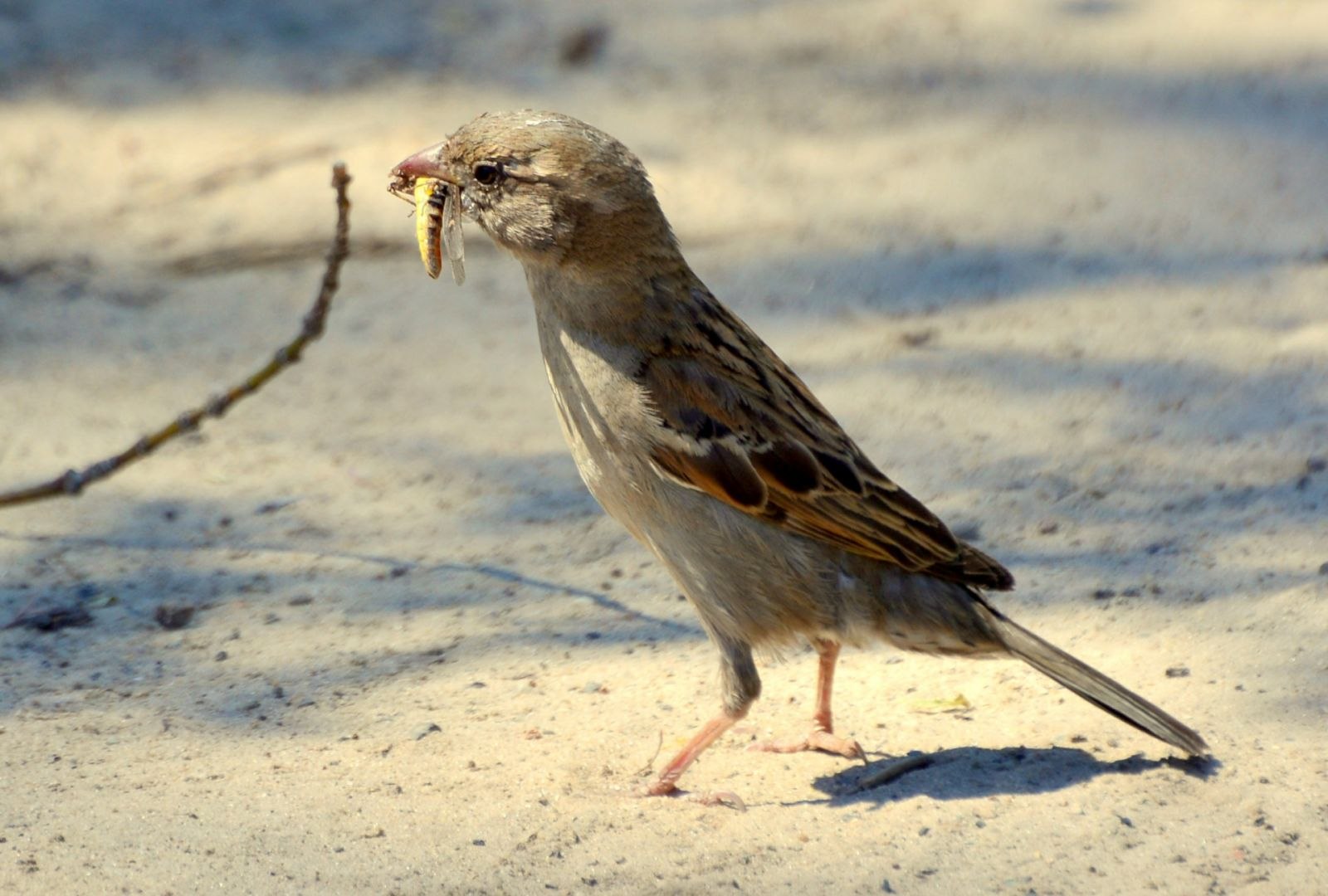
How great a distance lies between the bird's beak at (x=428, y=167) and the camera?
4164 millimetres

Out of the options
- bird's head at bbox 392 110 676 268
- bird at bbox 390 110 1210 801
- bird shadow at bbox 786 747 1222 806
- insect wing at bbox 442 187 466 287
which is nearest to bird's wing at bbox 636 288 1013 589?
bird at bbox 390 110 1210 801

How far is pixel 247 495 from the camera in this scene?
571cm

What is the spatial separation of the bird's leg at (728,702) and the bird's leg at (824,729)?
19cm

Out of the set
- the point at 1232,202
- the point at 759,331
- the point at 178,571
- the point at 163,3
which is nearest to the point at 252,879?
the point at 178,571

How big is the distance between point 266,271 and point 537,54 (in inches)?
79.9

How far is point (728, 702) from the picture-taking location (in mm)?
4105

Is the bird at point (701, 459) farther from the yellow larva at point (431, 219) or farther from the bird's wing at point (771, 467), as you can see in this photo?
the yellow larva at point (431, 219)

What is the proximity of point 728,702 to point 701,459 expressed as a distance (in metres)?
0.65

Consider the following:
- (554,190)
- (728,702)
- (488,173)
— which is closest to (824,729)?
(728,702)

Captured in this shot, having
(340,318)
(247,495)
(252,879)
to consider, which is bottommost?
(252,879)

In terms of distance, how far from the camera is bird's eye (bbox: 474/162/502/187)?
405cm

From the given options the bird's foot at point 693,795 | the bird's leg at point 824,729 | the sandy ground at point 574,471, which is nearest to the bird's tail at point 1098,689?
the sandy ground at point 574,471

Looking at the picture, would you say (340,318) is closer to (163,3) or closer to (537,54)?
(537,54)

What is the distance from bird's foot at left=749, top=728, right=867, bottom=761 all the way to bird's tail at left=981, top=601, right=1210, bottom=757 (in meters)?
0.50
